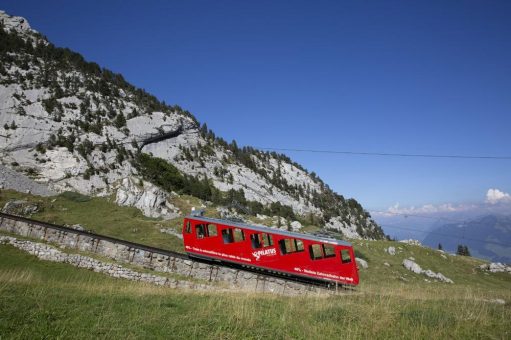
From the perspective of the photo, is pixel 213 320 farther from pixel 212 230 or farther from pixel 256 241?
pixel 212 230

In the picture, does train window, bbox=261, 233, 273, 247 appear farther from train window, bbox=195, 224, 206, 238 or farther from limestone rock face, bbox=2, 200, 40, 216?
limestone rock face, bbox=2, 200, 40, 216

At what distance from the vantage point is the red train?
19750mm

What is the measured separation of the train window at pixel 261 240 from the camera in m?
21.1

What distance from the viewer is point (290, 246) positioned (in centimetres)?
2062

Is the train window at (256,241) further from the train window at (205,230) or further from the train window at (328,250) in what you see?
the train window at (328,250)

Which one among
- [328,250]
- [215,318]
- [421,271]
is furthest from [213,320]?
[421,271]

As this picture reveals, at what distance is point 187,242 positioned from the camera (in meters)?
23.8

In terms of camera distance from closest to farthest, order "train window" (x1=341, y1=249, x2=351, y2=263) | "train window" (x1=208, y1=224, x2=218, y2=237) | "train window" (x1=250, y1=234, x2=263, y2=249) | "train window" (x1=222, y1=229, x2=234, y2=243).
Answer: "train window" (x1=341, y1=249, x2=351, y2=263) → "train window" (x1=250, y1=234, x2=263, y2=249) → "train window" (x1=222, y1=229, x2=234, y2=243) → "train window" (x1=208, y1=224, x2=218, y2=237)

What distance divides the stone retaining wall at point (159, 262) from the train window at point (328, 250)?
2341 millimetres

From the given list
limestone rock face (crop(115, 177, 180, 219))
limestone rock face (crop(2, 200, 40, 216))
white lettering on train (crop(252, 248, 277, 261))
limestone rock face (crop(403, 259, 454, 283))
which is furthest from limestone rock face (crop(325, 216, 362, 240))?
limestone rock face (crop(2, 200, 40, 216))

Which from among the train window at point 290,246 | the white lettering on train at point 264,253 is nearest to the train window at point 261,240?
the white lettering on train at point 264,253

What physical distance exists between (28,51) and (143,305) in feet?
312

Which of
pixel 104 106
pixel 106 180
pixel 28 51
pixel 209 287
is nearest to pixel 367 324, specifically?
pixel 209 287

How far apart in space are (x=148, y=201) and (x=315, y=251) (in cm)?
3053
